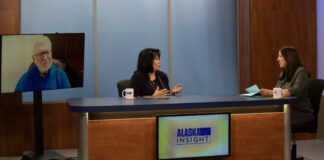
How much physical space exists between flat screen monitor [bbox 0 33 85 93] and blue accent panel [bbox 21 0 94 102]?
91 centimetres

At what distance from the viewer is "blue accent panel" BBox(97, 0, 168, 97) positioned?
5.36 meters

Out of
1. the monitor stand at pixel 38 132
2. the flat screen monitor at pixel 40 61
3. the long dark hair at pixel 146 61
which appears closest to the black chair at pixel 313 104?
the long dark hair at pixel 146 61

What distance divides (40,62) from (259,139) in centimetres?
239

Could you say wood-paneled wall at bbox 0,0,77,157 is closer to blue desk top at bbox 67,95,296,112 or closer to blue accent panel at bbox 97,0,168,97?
blue accent panel at bbox 97,0,168,97

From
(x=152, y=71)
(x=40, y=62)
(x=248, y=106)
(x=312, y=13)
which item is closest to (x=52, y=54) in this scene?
(x=40, y=62)

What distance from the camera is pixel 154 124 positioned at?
322 centimetres

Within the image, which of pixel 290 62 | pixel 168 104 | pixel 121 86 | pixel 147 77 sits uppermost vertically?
pixel 290 62

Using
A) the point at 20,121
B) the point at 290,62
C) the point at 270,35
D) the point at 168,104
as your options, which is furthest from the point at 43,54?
the point at 270,35

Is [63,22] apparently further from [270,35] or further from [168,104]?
[270,35]

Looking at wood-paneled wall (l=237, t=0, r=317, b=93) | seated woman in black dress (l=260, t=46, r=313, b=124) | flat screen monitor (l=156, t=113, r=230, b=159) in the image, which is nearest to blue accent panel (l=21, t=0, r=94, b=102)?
wood-paneled wall (l=237, t=0, r=317, b=93)

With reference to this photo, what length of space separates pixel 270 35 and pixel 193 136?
2.90 meters

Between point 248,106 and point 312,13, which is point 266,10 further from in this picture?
point 248,106

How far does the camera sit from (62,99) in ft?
17.3

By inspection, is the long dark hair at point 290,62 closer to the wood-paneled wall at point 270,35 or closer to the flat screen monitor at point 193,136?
the flat screen monitor at point 193,136
